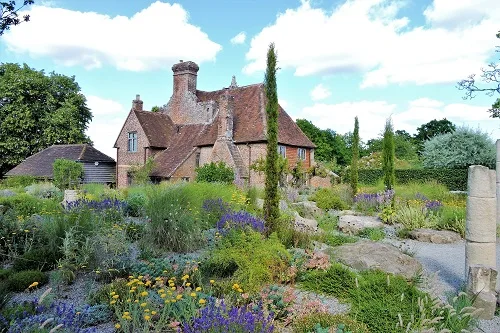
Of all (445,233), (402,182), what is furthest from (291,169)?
(445,233)

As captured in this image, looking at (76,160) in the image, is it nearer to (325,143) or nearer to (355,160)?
(355,160)

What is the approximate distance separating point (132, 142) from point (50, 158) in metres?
7.04

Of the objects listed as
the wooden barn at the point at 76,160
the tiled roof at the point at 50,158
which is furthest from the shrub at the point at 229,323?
the tiled roof at the point at 50,158

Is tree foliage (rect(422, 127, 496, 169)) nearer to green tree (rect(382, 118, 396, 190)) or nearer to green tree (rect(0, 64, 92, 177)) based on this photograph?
green tree (rect(382, 118, 396, 190))

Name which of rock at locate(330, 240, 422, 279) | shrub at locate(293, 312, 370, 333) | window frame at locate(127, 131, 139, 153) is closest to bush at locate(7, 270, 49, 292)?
shrub at locate(293, 312, 370, 333)

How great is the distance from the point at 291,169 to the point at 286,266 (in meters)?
21.7

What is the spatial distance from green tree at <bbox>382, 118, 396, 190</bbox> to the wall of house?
18855 mm

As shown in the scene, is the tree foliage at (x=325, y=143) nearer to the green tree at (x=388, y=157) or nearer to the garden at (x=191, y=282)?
the green tree at (x=388, y=157)

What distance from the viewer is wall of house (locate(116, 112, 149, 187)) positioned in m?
31.6

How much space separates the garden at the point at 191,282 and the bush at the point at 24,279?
14mm

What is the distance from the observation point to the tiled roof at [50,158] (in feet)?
106

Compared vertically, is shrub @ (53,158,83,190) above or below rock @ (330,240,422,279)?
above

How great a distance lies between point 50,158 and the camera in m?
33.3

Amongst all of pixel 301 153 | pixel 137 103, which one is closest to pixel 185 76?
pixel 137 103
